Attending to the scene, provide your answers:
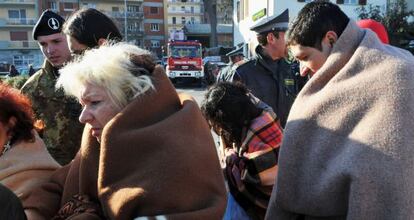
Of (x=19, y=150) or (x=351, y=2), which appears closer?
(x=19, y=150)

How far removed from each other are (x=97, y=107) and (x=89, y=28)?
1.08 m

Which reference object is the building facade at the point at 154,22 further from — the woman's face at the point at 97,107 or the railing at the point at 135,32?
the woman's face at the point at 97,107

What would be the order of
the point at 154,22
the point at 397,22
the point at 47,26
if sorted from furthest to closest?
1. the point at 154,22
2. the point at 397,22
3. the point at 47,26

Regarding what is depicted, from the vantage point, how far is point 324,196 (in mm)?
1364

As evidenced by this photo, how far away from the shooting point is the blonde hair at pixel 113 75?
157 centimetres

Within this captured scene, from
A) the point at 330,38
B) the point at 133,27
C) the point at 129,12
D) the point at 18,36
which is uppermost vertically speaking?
the point at 129,12

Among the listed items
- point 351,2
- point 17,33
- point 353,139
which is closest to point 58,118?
point 353,139

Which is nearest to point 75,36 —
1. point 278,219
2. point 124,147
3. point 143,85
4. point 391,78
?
point 143,85

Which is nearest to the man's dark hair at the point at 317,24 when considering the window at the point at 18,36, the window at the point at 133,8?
the window at the point at 18,36

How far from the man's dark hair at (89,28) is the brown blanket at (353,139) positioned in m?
1.44

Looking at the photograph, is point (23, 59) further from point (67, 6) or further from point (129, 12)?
point (129, 12)

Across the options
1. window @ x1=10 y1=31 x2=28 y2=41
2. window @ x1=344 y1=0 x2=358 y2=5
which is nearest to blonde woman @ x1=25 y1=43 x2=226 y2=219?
window @ x1=344 y1=0 x2=358 y2=5

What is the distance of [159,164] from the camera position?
1425 millimetres

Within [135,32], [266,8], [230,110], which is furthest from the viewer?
[135,32]
